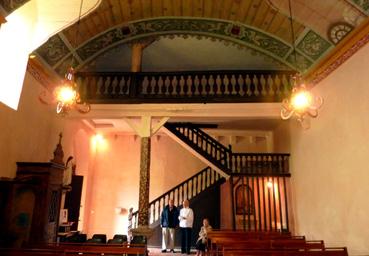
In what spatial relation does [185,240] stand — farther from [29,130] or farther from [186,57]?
[186,57]

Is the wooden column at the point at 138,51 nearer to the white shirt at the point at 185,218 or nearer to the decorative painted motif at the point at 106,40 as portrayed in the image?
the decorative painted motif at the point at 106,40

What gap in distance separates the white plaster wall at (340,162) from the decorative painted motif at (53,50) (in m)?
6.21

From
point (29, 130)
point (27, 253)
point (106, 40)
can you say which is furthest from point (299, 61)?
point (27, 253)

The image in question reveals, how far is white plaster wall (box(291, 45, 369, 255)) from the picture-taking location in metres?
4.99

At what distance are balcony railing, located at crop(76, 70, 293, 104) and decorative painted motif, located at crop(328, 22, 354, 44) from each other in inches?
78.5

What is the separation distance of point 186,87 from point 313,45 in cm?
329

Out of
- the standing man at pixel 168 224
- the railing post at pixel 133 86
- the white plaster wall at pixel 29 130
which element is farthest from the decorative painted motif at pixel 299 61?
the white plaster wall at pixel 29 130

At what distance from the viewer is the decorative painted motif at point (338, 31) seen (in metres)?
5.49

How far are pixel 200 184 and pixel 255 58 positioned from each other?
4657mm

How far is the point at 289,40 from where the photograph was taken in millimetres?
7625

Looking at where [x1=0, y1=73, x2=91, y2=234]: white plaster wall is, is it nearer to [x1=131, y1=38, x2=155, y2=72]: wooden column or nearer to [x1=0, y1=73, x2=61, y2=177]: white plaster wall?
[x1=0, y1=73, x2=61, y2=177]: white plaster wall

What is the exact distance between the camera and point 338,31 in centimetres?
576

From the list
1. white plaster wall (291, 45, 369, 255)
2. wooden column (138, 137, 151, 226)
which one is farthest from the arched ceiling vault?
wooden column (138, 137, 151, 226)

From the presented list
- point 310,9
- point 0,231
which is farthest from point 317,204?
point 0,231
